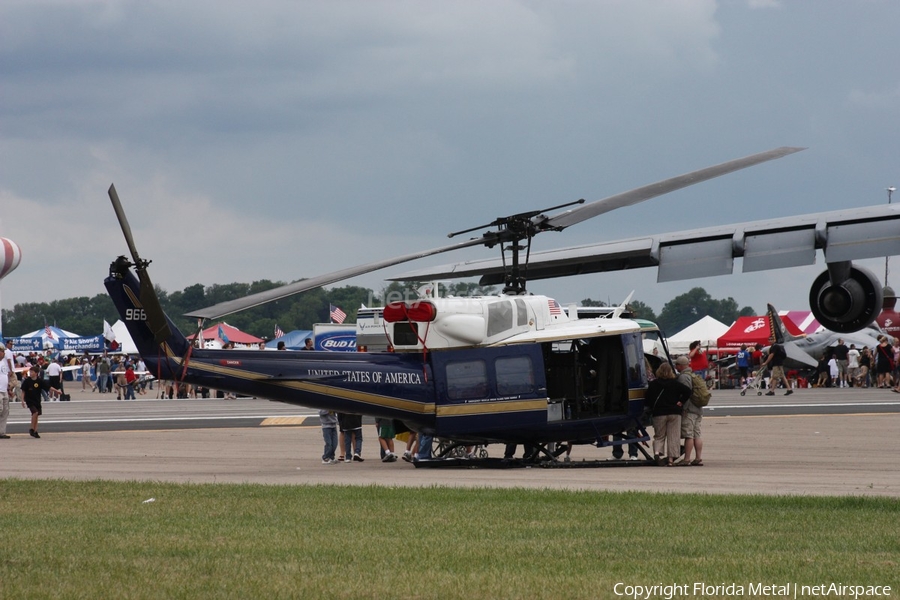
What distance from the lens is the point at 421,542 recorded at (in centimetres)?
1007

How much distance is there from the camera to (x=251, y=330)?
141875 millimetres

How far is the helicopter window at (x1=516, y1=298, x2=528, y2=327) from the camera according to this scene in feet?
60.6

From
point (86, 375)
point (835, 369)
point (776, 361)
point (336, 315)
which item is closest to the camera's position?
point (776, 361)

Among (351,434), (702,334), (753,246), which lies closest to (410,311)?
(351,434)

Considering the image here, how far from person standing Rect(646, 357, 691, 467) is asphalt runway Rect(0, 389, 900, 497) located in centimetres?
54

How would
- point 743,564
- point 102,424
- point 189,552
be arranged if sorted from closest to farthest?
1. point 743,564
2. point 189,552
3. point 102,424

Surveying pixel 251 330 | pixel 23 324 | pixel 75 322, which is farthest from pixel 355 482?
pixel 23 324

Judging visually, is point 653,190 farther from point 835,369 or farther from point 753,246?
point 835,369

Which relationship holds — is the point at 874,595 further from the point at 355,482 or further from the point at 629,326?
the point at 629,326

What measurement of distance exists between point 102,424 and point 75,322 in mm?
144012

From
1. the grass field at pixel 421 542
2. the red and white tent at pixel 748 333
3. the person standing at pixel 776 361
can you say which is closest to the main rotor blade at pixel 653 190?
the grass field at pixel 421 542

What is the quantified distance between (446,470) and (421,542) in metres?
8.60

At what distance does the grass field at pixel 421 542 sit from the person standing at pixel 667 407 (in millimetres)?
5538

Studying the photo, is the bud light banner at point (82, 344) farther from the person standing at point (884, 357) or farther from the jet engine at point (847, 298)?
the jet engine at point (847, 298)
